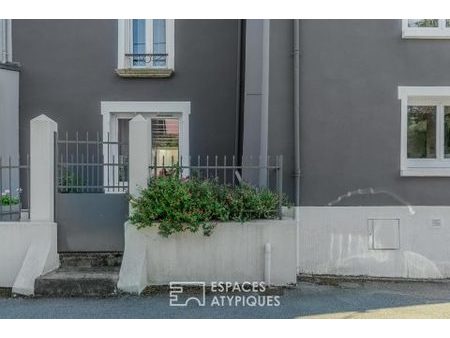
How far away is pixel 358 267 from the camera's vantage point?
22.1ft

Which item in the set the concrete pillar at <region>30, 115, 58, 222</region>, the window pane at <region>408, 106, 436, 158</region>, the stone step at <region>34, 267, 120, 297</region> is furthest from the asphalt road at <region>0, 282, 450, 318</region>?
the window pane at <region>408, 106, 436, 158</region>

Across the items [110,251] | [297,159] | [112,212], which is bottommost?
[110,251]

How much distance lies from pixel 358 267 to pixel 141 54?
6.01m

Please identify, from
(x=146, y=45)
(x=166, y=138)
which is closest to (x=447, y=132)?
(x=166, y=138)

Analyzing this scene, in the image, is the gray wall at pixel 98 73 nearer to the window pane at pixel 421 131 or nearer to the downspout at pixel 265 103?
the downspout at pixel 265 103

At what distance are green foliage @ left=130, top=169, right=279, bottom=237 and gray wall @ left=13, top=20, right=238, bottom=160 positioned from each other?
3131mm

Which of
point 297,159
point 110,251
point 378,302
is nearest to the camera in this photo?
point 378,302

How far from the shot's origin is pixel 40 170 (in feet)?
18.8

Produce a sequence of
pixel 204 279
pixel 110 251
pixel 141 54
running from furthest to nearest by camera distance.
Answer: pixel 141 54, pixel 110 251, pixel 204 279

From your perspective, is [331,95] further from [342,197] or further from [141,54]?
[141,54]

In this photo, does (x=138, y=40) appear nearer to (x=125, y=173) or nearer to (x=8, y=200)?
(x=125, y=173)

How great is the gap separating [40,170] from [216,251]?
2.70 meters
